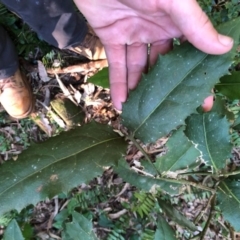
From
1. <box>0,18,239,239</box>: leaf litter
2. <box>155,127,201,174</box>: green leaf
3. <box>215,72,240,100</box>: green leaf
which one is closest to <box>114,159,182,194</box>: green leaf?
<box>155,127,201,174</box>: green leaf

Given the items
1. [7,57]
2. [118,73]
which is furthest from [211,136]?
[7,57]

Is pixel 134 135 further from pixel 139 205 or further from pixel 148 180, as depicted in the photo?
pixel 139 205

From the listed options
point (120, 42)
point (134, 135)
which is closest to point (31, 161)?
point (134, 135)

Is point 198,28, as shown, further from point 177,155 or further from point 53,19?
point 53,19

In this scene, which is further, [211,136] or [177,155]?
[177,155]

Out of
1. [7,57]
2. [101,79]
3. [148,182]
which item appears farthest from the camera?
[7,57]
